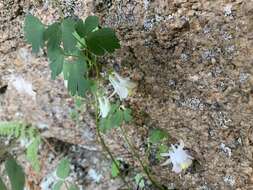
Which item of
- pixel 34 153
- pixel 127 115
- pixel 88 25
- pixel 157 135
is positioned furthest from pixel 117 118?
pixel 34 153

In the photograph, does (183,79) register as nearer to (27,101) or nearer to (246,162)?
(246,162)

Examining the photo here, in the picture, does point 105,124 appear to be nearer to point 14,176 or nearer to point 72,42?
point 72,42

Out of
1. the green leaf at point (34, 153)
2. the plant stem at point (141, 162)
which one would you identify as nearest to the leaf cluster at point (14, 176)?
the plant stem at point (141, 162)

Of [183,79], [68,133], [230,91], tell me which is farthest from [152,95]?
[68,133]

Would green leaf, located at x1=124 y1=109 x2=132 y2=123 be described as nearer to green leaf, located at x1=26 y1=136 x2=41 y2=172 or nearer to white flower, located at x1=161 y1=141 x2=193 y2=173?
white flower, located at x1=161 y1=141 x2=193 y2=173

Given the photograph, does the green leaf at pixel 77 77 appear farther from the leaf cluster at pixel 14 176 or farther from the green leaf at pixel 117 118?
the leaf cluster at pixel 14 176

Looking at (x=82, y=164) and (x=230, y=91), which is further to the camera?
(x=82, y=164)

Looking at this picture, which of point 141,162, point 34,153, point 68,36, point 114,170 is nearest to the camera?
point 68,36
